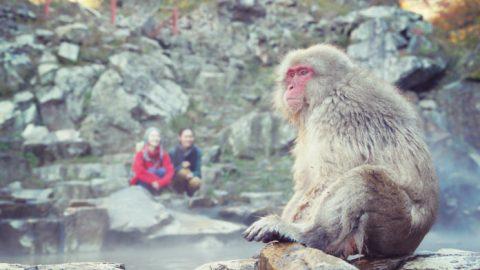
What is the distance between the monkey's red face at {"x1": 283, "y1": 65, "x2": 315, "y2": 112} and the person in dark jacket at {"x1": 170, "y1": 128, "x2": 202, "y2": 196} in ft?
16.1

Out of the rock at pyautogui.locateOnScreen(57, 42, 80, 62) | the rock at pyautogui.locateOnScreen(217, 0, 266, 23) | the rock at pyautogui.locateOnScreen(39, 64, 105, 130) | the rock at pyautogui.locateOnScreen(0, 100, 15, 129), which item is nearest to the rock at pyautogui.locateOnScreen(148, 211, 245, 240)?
the rock at pyautogui.locateOnScreen(0, 100, 15, 129)

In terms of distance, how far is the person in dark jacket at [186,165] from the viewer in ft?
25.0

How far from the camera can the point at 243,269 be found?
2420 millimetres

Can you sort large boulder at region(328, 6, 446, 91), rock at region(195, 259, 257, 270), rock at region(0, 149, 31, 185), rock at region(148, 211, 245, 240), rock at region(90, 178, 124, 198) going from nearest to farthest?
rock at region(195, 259, 257, 270) < rock at region(148, 211, 245, 240) < rock at region(90, 178, 124, 198) < rock at region(0, 149, 31, 185) < large boulder at region(328, 6, 446, 91)

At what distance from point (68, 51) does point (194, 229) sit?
656 cm

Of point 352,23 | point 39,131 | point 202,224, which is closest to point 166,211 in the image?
point 202,224

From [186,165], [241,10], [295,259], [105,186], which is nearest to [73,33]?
[241,10]

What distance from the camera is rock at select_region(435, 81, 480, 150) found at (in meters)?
9.52

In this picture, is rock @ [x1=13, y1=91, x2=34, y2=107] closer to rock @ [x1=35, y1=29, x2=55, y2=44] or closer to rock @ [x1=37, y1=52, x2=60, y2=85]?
rock @ [x1=37, y1=52, x2=60, y2=85]

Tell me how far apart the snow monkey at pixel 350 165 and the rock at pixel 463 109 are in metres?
7.23

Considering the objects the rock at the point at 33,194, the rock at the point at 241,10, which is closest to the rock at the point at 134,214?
the rock at the point at 33,194

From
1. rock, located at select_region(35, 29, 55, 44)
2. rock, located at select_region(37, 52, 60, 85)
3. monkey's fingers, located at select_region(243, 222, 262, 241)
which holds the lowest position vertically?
monkey's fingers, located at select_region(243, 222, 262, 241)

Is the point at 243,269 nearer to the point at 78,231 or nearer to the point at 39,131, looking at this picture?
the point at 78,231

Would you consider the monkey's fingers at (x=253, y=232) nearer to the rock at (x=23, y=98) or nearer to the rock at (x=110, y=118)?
the rock at (x=110, y=118)
